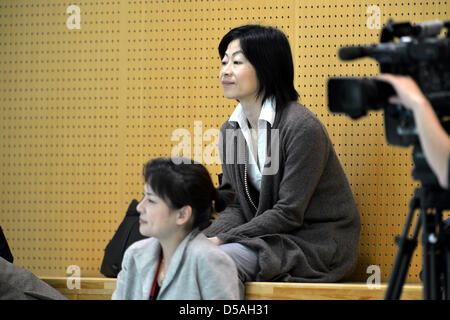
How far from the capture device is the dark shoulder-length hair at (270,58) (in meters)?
3.25

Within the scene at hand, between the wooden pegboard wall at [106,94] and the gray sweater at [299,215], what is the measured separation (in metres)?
0.64

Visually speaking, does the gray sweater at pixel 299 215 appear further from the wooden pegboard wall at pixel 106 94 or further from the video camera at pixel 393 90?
the video camera at pixel 393 90

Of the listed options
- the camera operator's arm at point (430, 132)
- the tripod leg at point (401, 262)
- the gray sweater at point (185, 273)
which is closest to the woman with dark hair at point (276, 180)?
the gray sweater at point (185, 273)

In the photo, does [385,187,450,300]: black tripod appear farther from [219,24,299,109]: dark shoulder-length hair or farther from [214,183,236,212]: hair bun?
[219,24,299,109]: dark shoulder-length hair

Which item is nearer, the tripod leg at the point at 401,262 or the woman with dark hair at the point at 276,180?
the tripod leg at the point at 401,262

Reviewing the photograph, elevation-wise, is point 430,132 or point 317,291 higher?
point 430,132

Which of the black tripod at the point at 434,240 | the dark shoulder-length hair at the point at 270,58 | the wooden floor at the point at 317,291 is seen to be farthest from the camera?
the dark shoulder-length hair at the point at 270,58

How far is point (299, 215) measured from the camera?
119 inches

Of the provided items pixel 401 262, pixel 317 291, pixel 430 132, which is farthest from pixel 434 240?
pixel 317 291

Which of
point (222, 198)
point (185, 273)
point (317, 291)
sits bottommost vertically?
point (317, 291)

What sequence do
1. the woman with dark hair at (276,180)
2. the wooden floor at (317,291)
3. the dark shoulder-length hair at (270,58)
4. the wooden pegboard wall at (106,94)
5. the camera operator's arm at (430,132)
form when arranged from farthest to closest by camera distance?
the wooden pegboard wall at (106,94)
the dark shoulder-length hair at (270,58)
the woman with dark hair at (276,180)
the wooden floor at (317,291)
the camera operator's arm at (430,132)

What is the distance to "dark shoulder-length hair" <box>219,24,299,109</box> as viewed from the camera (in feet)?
10.7

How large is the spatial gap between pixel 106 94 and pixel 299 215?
5.34 feet

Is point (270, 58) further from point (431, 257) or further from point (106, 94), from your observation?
point (431, 257)
